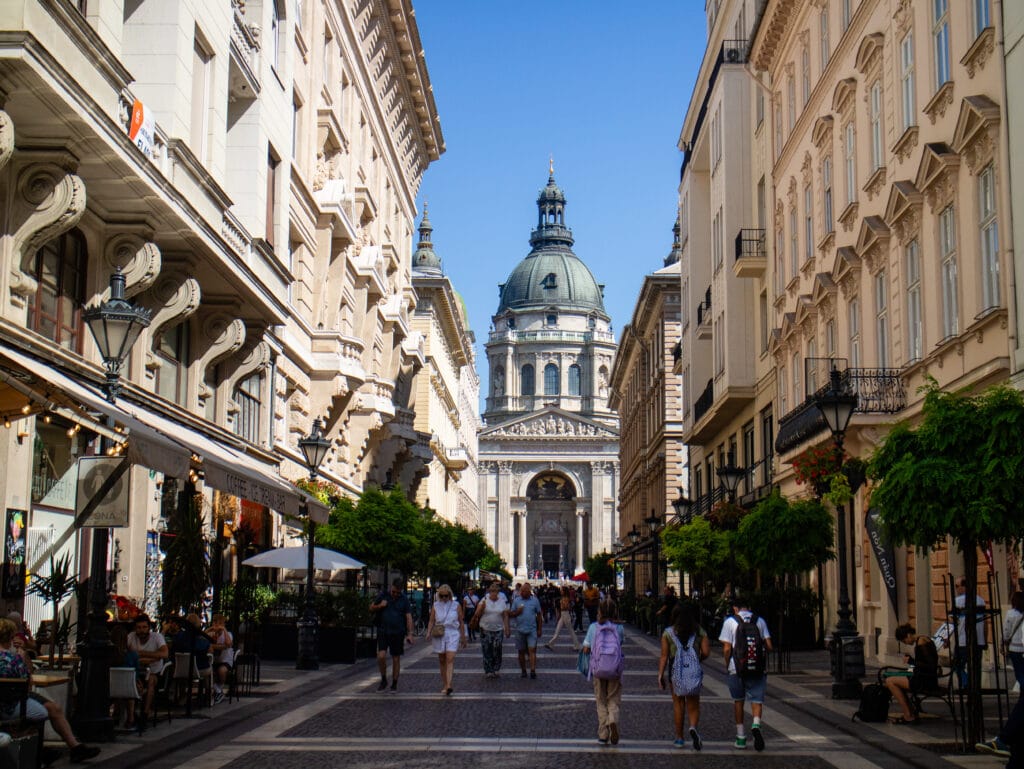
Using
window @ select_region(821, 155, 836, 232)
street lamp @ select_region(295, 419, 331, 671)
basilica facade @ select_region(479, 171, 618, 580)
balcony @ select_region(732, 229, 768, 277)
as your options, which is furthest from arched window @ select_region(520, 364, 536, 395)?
street lamp @ select_region(295, 419, 331, 671)

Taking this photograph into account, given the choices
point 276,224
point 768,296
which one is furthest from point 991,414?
point 768,296

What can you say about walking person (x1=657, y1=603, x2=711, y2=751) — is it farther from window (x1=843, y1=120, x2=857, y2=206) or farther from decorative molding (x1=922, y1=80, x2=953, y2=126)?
window (x1=843, y1=120, x2=857, y2=206)

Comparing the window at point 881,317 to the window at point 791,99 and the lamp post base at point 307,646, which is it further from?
the lamp post base at point 307,646

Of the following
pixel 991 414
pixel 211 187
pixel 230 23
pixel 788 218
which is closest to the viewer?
pixel 991 414

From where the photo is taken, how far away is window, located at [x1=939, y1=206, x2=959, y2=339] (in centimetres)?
2006

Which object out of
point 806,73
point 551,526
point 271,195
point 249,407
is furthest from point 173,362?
point 551,526

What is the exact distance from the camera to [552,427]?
148375mm

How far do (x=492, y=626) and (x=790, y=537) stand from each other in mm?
5614

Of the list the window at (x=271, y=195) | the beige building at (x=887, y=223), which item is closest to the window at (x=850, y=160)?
the beige building at (x=887, y=223)

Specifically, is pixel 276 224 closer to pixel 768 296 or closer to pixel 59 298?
pixel 59 298

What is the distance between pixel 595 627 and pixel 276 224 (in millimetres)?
16839

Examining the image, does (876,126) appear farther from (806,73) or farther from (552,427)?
(552,427)

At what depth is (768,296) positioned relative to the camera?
37.3 m

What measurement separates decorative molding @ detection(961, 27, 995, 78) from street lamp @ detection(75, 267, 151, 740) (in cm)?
→ 1135
